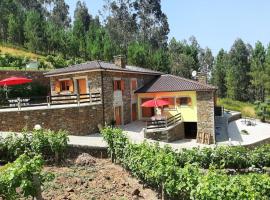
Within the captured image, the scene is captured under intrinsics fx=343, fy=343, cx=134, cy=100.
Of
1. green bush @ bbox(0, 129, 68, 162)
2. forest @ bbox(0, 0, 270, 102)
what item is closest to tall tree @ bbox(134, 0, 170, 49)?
forest @ bbox(0, 0, 270, 102)

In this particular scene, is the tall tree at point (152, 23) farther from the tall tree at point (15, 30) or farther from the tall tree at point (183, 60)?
the tall tree at point (15, 30)

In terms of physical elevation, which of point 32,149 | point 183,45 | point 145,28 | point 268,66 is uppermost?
point 145,28

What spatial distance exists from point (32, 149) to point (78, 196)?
5.17 m

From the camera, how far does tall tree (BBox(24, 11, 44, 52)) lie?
5984 centimetres

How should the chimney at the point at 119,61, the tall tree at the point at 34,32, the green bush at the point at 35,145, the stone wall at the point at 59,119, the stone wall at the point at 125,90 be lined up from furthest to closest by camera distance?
the tall tree at the point at 34,32
the chimney at the point at 119,61
the stone wall at the point at 125,90
the stone wall at the point at 59,119
the green bush at the point at 35,145

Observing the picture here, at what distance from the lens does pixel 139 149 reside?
14320 millimetres

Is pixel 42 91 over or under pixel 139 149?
over

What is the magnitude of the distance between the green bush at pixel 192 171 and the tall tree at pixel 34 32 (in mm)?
47452

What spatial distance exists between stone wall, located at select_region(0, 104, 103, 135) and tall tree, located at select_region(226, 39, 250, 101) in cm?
4333

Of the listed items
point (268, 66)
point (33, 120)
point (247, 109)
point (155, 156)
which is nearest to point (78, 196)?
point (155, 156)

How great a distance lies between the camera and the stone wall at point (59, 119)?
22.6 metres

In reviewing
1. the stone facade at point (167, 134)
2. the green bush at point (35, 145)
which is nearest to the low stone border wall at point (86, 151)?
the green bush at point (35, 145)

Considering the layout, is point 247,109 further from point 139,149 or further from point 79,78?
point 139,149

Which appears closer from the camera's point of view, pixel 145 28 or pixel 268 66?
pixel 268 66
